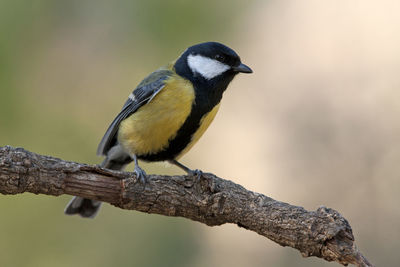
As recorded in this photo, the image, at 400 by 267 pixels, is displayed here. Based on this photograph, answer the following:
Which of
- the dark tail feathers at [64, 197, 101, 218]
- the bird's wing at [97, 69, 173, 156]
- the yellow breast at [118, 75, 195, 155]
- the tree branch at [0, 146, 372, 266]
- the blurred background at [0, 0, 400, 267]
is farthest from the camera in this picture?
the blurred background at [0, 0, 400, 267]

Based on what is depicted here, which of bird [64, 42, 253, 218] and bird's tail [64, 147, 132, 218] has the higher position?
bird [64, 42, 253, 218]

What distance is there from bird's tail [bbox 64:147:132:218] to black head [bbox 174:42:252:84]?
2.62 feet

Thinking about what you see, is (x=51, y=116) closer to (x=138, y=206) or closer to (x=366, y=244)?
(x=138, y=206)

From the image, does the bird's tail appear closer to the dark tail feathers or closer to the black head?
the dark tail feathers

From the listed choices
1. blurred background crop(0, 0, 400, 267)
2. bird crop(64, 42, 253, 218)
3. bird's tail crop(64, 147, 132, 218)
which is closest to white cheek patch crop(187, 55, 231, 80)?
bird crop(64, 42, 253, 218)

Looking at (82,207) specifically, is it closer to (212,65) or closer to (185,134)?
(185,134)

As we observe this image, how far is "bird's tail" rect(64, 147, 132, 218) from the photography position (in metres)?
3.44

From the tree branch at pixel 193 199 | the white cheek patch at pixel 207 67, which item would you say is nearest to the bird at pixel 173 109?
the white cheek patch at pixel 207 67

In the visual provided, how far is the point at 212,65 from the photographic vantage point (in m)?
3.39

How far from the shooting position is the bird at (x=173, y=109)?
10.5ft

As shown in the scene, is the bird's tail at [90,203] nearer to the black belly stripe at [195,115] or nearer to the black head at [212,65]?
the black belly stripe at [195,115]

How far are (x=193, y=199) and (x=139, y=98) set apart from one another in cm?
99

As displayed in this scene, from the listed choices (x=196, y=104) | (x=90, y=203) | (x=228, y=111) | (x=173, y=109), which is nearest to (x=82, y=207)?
(x=90, y=203)

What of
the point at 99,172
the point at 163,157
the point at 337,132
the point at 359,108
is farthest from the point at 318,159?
the point at 99,172
